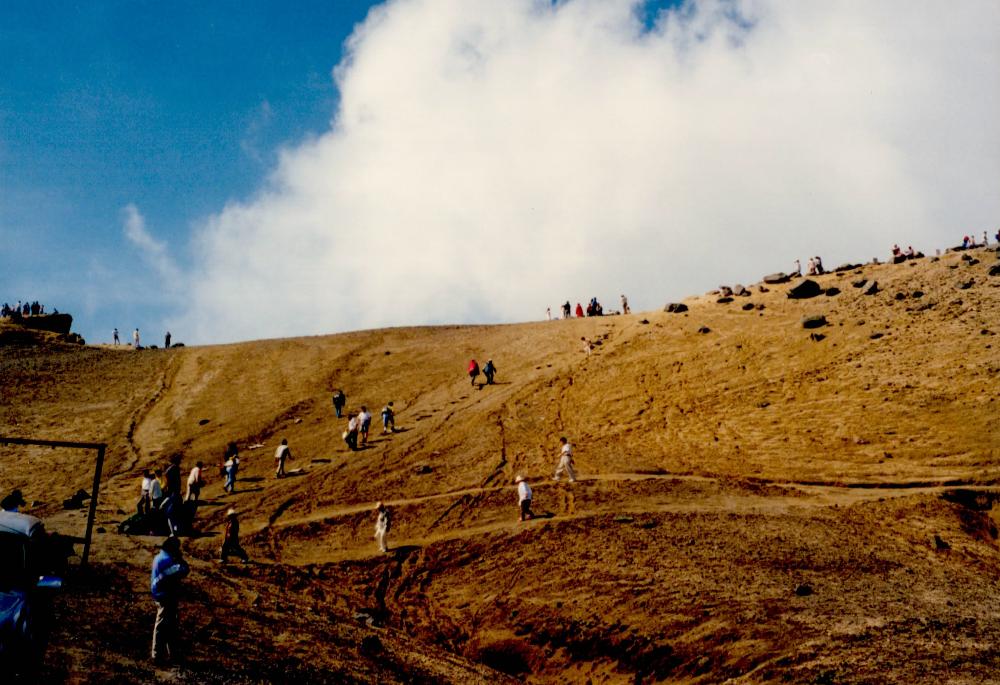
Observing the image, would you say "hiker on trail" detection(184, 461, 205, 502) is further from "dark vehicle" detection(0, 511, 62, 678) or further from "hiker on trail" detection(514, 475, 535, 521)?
"dark vehicle" detection(0, 511, 62, 678)

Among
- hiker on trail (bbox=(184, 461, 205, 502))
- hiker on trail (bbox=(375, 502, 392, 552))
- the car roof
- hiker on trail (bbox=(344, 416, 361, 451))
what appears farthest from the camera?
hiker on trail (bbox=(344, 416, 361, 451))

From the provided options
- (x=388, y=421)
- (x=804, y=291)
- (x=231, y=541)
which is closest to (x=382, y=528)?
(x=231, y=541)

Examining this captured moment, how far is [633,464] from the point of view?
27062 mm

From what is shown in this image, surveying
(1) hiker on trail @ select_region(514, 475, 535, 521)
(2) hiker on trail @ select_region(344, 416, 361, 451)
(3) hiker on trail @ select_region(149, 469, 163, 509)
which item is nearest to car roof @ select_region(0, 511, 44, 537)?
(3) hiker on trail @ select_region(149, 469, 163, 509)

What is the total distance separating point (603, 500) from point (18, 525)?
57.7ft

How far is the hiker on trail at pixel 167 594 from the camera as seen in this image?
10.8 metres

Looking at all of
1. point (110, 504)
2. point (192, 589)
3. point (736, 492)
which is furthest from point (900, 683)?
point (110, 504)

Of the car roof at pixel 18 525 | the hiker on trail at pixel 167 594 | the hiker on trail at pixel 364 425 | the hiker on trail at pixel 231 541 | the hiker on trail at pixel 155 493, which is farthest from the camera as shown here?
the hiker on trail at pixel 364 425

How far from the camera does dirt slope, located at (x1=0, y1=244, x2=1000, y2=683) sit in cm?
1529

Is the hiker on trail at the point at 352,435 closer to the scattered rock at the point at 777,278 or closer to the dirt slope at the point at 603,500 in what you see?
the dirt slope at the point at 603,500

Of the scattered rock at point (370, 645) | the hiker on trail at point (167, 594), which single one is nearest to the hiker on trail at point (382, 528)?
the scattered rock at point (370, 645)

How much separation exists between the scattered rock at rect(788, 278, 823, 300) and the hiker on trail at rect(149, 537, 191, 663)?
40.3 metres

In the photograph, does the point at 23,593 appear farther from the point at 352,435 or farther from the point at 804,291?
the point at 804,291

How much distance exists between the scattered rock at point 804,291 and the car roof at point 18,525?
137 ft
